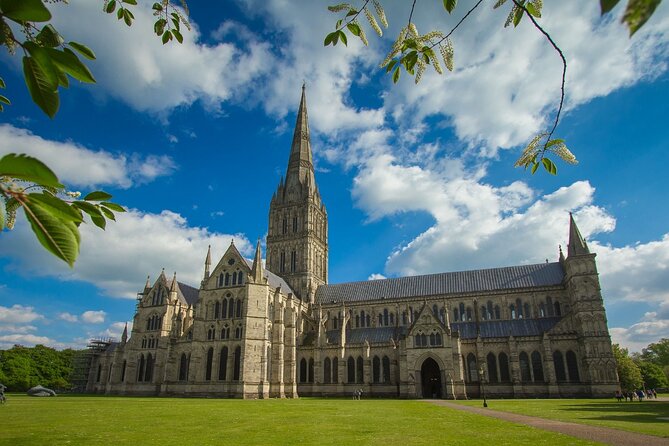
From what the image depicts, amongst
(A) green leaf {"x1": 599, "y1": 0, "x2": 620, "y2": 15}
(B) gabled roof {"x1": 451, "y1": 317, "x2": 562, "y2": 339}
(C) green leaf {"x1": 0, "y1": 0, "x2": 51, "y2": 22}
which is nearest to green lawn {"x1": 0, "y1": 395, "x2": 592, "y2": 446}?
(C) green leaf {"x1": 0, "y1": 0, "x2": 51, "y2": 22}

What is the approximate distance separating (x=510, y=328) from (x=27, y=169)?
58145 millimetres

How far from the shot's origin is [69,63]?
217cm

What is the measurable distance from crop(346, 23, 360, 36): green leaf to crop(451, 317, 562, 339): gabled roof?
53.0m

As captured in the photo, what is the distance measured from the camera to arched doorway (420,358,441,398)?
5081cm

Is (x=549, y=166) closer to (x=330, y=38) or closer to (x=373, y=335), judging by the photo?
(x=330, y=38)

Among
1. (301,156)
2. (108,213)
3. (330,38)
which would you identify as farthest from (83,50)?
(301,156)

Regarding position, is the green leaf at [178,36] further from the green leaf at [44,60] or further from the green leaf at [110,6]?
the green leaf at [44,60]

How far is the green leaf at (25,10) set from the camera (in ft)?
6.09

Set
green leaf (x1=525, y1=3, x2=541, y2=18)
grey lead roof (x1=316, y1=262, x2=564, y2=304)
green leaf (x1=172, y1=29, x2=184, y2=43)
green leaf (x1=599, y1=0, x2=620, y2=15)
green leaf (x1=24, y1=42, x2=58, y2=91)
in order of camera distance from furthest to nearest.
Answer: grey lead roof (x1=316, y1=262, x2=564, y2=304) → green leaf (x1=172, y1=29, x2=184, y2=43) → green leaf (x1=525, y1=3, x2=541, y2=18) → green leaf (x1=24, y1=42, x2=58, y2=91) → green leaf (x1=599, y1=0, x2=620, y2=15)

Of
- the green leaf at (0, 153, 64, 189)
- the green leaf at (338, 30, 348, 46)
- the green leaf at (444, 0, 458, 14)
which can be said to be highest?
the green leaf at (338, 30, 348, 46)

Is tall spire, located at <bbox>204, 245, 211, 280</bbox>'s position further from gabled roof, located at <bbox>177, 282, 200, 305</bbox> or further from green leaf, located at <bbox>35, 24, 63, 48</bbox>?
green leaf, located at <bbox>35, 24, 63, 48</bbox>

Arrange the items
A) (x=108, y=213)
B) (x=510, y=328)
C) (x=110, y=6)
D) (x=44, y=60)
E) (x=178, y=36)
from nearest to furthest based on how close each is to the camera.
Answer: (x=44, y=60), (x=108, y=213), (x=110, y=6), (x=178, y=36), (x=510, y=328)

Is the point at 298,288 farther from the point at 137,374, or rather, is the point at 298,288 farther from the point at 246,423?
the point at 246,423

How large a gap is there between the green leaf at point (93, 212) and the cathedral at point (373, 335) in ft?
144
